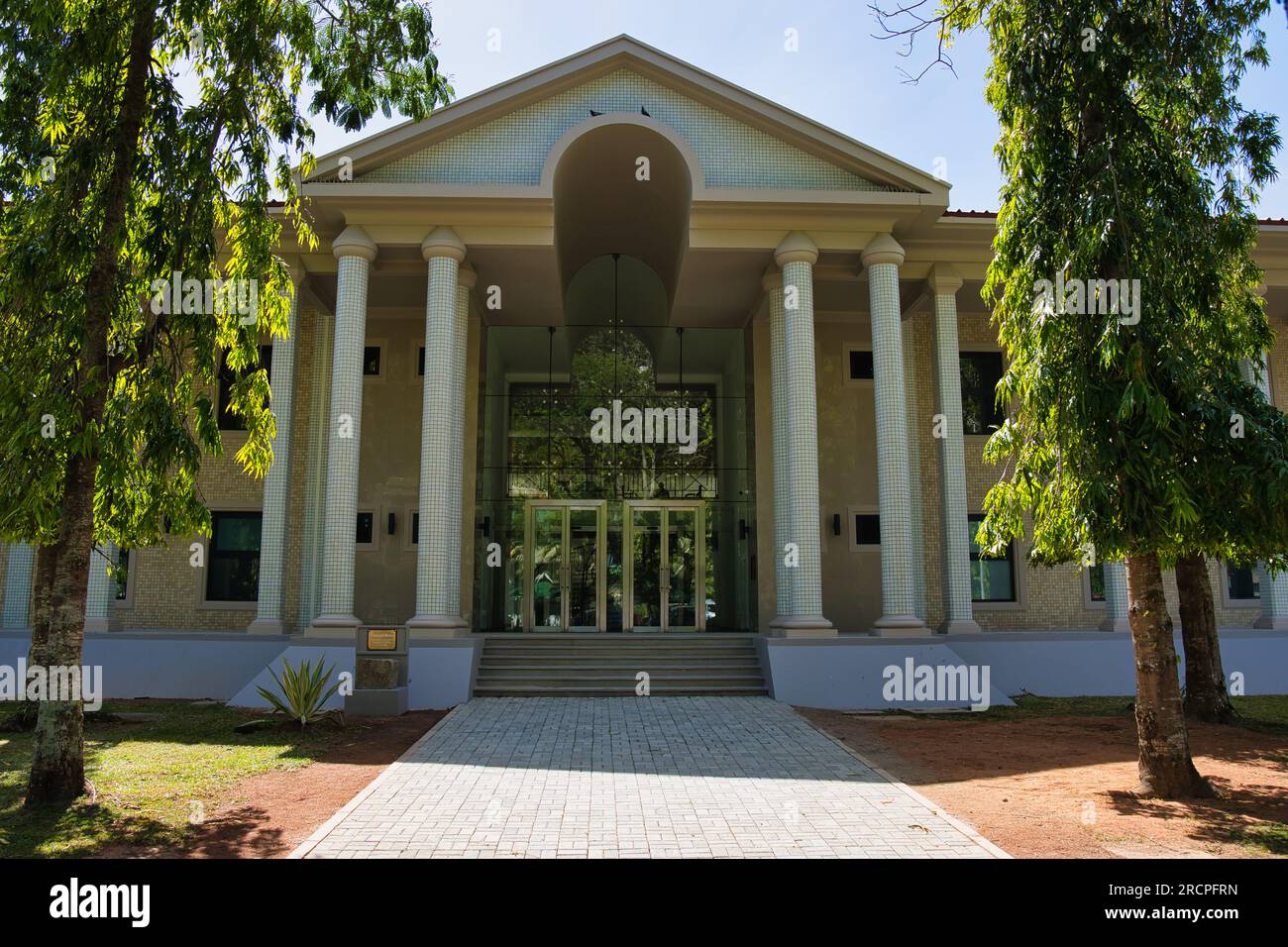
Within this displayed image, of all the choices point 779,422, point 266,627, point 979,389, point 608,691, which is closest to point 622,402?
point 779,422

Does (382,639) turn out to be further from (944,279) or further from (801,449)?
(944,279)

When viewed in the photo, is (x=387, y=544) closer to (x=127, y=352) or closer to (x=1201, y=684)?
(x=127, y=352)

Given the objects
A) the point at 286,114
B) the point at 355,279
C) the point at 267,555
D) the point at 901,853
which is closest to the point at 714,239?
the point at 355,279

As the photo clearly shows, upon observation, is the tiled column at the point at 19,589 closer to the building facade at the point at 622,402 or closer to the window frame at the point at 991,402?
the building facade at the point at 622,402

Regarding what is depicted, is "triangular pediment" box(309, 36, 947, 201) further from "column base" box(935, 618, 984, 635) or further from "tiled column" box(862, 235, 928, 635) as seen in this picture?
"column base" box(935, 618, 984, 635)

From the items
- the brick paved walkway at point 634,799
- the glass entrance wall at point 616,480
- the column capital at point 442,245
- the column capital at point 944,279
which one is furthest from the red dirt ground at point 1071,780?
the column capital at point 442,245

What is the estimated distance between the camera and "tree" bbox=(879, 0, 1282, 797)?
6.97 m

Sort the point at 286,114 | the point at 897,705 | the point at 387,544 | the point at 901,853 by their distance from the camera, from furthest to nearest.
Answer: the point at 387,544 → the point at 897,705 → the point at 286,114 → the point at 901,853

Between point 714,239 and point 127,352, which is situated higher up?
point 714,239

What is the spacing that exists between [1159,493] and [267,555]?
13.3 meters

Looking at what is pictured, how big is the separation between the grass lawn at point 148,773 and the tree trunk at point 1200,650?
1094 centimetres

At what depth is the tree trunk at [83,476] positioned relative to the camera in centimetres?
705

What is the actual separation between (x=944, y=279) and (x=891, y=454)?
3.87 meters

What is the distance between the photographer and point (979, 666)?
14.8 m
